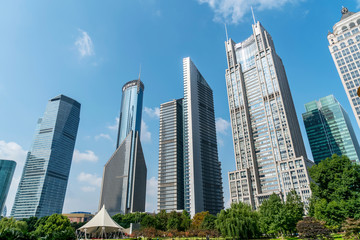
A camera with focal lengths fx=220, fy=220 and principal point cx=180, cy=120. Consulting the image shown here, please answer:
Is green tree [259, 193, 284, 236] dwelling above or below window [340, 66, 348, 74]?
below

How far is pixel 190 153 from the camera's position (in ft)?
476

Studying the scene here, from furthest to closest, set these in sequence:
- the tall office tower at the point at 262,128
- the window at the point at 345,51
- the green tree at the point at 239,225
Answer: the window at the point at 345,51, the tall office tower at the point at 262,128, the green tree at the point at 239,225

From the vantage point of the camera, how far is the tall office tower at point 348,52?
103 metres

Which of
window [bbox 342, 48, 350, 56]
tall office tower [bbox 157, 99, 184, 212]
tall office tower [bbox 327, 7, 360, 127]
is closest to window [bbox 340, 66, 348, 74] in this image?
tall office tower [bbox 327, 7, 360, 127]

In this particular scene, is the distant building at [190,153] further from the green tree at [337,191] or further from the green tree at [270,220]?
the green tree at [337,191]

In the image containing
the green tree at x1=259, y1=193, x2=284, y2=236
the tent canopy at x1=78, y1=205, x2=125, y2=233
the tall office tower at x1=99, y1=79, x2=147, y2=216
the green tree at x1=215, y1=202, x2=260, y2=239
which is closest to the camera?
the green tree at x1=215, y1=202, x2=260, y2=239

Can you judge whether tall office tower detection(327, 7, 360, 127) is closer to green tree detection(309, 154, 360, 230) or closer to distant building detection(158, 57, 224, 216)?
green tree detection(309, 154, 360, 230)

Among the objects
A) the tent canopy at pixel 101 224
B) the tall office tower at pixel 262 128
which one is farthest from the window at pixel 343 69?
the tent canopy at pixel 101 224

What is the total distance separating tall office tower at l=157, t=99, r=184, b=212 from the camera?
143575mm

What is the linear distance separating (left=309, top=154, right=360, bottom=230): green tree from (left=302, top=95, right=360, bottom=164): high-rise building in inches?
4697

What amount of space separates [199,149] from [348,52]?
99.1m

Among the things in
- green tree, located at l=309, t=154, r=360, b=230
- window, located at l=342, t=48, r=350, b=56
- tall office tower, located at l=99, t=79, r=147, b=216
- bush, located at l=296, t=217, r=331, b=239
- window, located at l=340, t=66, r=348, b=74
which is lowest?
bush, located at l=296, t=217, r=331, b=239

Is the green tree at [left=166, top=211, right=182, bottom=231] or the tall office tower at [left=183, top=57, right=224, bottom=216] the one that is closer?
the green tree at [left=166, top=211, right=182, bottom=231]

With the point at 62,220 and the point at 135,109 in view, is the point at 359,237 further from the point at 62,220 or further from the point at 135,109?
the point at 135,109
